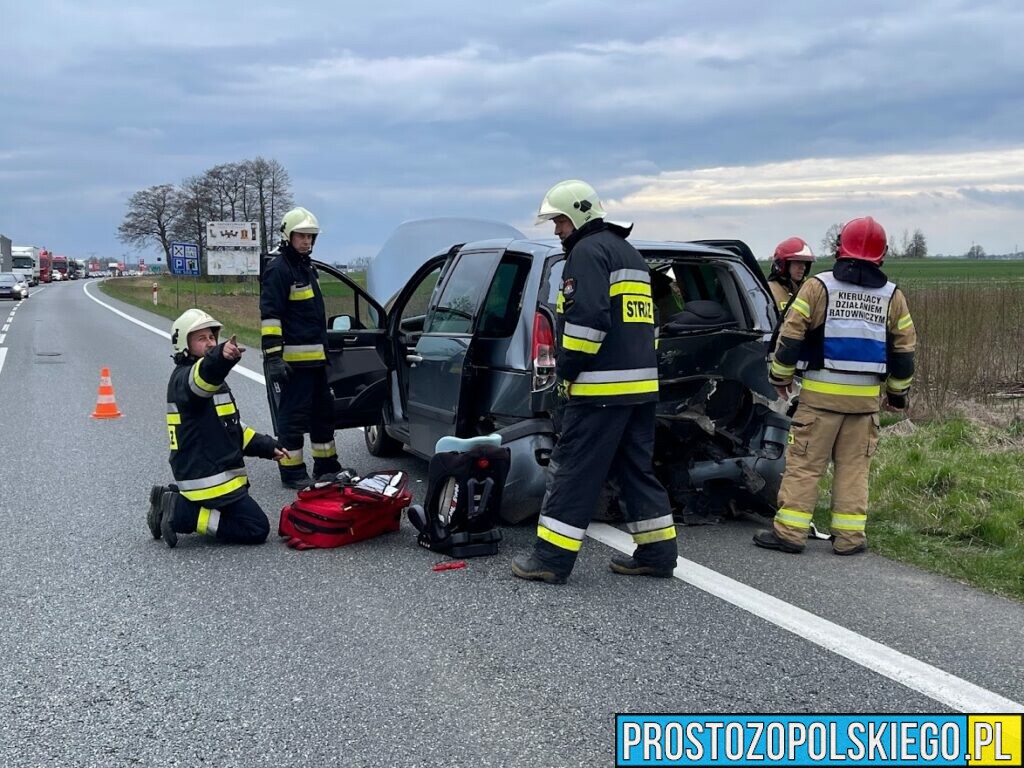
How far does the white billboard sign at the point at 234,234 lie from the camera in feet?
113

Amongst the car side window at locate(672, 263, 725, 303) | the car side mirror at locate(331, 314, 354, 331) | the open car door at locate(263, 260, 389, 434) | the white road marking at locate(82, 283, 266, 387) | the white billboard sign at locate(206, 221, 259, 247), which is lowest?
the white road marking at locate(82, 283, 266, 387)

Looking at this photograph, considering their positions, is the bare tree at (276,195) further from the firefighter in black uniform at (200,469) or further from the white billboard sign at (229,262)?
the firefighter in black uniform at (200,469)

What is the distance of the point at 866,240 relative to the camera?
4930 millimetres

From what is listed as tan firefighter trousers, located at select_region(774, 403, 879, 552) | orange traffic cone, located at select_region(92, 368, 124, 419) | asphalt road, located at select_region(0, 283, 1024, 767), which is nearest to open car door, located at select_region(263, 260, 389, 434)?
asphalt road, located at select_region(0, 283, 1024, 767)

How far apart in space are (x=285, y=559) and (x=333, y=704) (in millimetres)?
1846

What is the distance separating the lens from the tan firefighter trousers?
5070 millimetres

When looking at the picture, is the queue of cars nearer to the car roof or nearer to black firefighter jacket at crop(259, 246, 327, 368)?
black firefighter jacket at crop(259, 246, 327, 368)

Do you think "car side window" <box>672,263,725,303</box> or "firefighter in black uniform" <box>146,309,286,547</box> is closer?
"firefighter in black uniform" <box>146,309,286,547</box>

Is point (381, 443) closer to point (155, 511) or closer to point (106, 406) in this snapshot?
point (155, 511)

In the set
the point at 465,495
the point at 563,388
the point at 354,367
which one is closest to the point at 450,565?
the point at 465,495

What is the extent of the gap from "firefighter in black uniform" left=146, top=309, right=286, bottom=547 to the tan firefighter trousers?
2961 millimetres

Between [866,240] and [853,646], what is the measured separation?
7.24 ft

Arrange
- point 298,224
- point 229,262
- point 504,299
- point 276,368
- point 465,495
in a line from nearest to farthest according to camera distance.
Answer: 1. point 465,495
2. point 504,299
3. point 276,368
4. point 298,224
5. point 229,262

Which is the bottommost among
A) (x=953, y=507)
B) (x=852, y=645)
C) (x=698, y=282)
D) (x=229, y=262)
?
(x=852, y=645)
